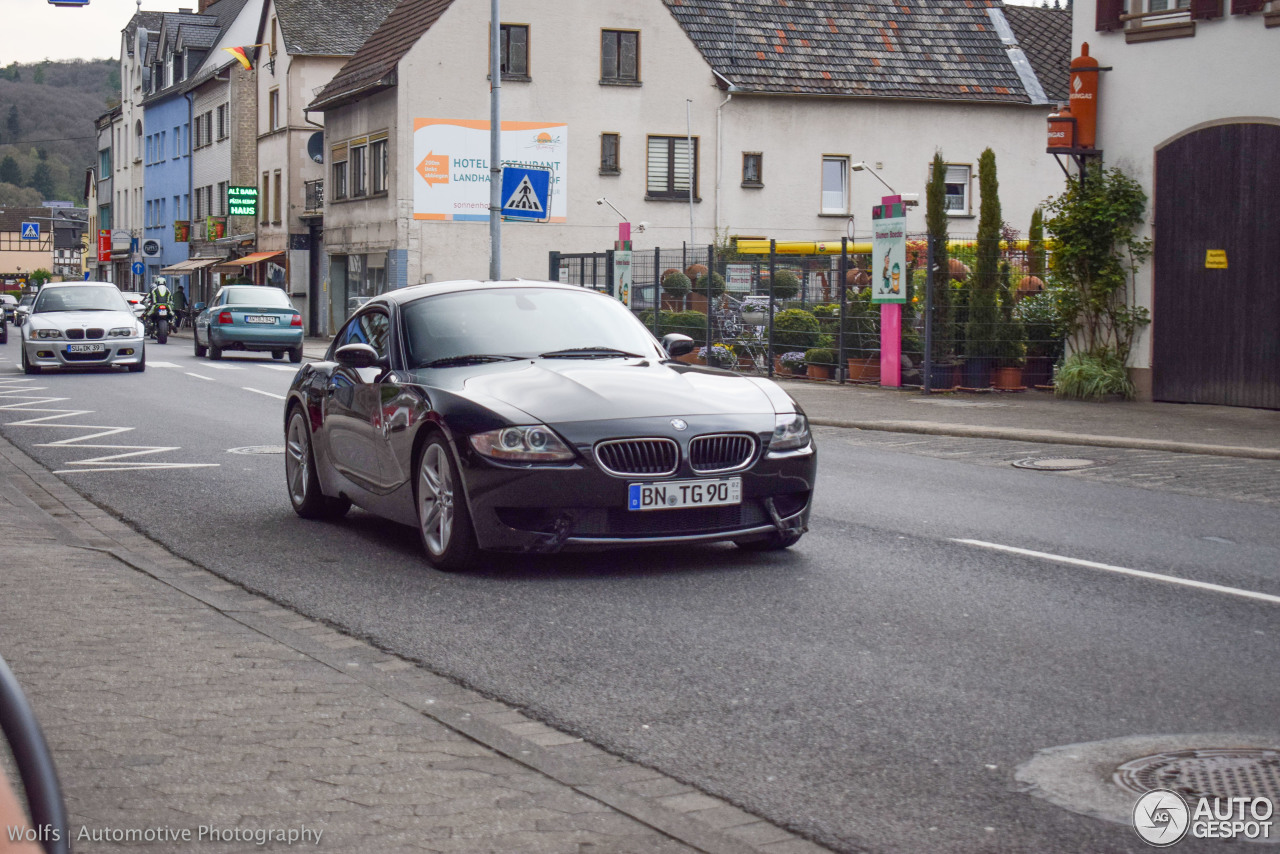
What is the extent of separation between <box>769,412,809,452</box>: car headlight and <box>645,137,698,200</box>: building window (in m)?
37.9

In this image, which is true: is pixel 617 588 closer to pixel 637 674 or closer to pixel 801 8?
pixel 637 674

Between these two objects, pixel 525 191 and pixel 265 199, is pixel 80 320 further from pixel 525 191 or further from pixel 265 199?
pixel 265 199

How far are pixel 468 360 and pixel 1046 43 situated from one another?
44.3 meters

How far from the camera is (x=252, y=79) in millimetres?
66125

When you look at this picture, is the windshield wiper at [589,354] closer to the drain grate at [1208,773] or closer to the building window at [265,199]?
the drain grate at [1208,773]

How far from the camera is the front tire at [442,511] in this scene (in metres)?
7.85

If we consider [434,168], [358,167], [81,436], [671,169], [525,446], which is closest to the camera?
[525,446]

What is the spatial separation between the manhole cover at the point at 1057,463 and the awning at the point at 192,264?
57541 millimetres

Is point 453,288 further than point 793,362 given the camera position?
No

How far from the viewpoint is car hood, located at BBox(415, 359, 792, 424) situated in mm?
7816

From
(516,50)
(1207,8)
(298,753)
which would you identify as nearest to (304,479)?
(298,753)

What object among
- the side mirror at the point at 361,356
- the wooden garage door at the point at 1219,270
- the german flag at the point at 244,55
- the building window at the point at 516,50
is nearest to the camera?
the side mirror at the point at 361,356

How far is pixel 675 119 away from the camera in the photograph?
45.6 meters

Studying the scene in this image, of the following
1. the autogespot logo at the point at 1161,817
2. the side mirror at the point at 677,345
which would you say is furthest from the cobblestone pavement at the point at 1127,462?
the autogespot logo at the point at 1161,817
